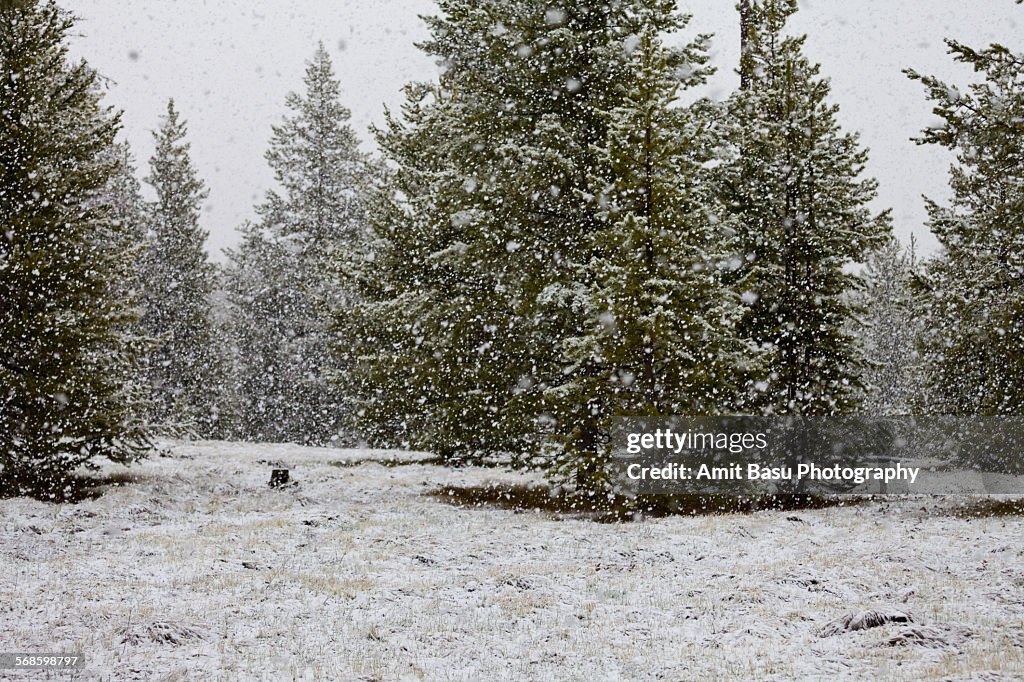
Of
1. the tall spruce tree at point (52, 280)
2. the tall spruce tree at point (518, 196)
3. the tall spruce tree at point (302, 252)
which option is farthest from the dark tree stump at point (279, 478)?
the tall spruce tree at point (302, 252)

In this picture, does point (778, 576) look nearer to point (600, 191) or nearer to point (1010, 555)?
point (1010, 555)

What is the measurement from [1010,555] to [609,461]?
258 inches

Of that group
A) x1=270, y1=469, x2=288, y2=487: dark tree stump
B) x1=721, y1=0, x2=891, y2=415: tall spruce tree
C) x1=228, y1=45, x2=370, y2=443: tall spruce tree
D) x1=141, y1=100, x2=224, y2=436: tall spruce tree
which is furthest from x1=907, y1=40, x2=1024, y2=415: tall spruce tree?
x1=141, y1=100, x2=224, y2=436: tall spruce tree

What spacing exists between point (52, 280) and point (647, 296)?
40.7 feet

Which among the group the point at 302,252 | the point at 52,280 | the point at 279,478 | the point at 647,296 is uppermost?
the point at 302,252

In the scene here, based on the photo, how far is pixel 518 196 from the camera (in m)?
17.0

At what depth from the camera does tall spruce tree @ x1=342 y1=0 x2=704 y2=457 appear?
1684cm

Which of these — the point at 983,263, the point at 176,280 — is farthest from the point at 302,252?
the point at 983,263

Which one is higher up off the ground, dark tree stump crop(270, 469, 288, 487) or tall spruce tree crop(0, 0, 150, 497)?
tall spruce tree crop(0, 0, 150, 497)

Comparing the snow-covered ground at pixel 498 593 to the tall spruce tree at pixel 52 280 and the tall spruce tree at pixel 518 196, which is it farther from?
the tall spruce tree at pixel 518 196

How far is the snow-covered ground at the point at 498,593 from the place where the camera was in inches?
319

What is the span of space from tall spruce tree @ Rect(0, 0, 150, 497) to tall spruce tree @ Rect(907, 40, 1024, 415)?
1789 cm

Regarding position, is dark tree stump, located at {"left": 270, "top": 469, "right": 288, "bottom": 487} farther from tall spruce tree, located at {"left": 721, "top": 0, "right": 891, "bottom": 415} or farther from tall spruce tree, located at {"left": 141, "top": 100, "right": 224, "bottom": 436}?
tall spruce tree, located at {"left": 141, "top": 100, "right": 224, "bottom": 436}

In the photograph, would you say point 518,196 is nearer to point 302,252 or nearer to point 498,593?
point 498,593
